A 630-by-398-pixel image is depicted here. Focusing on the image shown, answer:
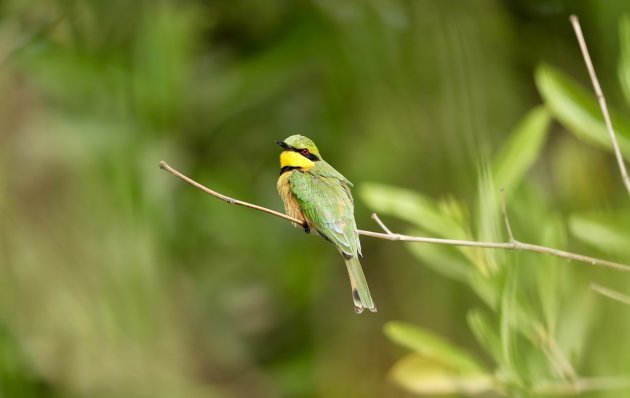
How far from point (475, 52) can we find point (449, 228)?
42 centimetres

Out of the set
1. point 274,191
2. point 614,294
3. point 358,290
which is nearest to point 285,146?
point 358,290

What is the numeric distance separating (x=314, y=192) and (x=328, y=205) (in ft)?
0.07

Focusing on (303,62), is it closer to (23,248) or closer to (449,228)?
(23,248)

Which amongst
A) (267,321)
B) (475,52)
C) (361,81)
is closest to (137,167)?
(361,81)

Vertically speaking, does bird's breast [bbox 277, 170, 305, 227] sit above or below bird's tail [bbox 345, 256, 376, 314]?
above

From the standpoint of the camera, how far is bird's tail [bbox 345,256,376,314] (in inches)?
24.3

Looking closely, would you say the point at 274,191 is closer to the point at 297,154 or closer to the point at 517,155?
the point at 517,155

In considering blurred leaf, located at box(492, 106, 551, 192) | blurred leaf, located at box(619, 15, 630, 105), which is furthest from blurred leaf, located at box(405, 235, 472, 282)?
blurred leaf, located at box(619, 15, 630, 105)

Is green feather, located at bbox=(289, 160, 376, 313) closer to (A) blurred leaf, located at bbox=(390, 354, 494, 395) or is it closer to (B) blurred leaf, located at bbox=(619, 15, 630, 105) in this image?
(B) blurred leaf, located at bbox=(619, 15, 630, 105)

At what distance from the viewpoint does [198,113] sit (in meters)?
2.11

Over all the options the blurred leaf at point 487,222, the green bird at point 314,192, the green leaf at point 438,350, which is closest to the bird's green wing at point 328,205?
the green bird at point 314,192

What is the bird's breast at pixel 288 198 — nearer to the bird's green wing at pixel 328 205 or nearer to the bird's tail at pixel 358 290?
the bird's green wing at pixel 328 205

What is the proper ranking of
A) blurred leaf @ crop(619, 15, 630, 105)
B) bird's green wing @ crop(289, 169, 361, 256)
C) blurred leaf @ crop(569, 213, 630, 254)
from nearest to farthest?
bird's green wing @ crop(289, 169, 361, 256), blurred leaf @ crop(619, 15, 630, 105), blurred leaf @ crop(569, 213, 630, 254)

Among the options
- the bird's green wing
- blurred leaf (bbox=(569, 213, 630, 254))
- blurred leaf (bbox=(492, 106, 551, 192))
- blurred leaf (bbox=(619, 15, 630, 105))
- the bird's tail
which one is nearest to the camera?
the bird's tail
